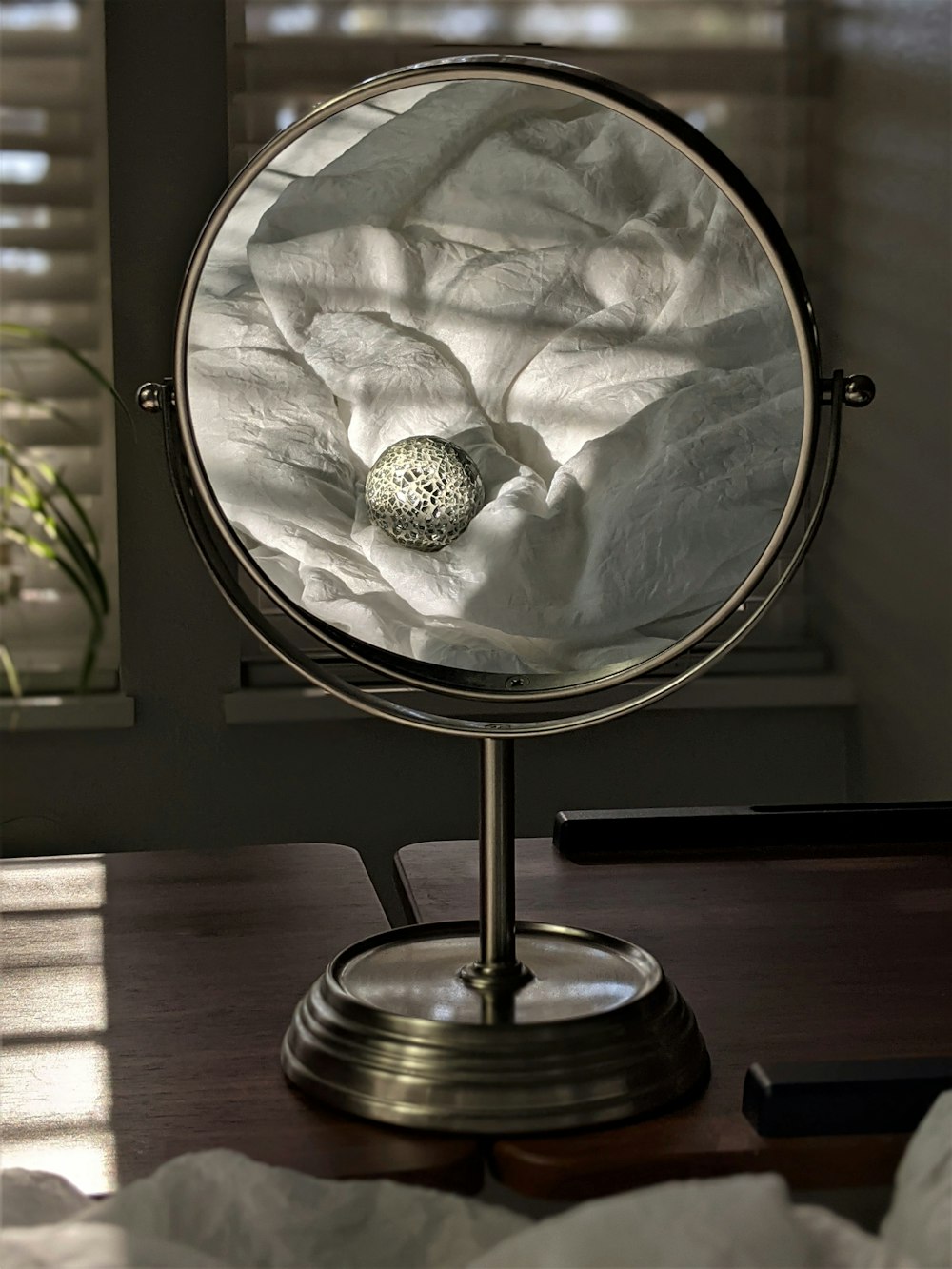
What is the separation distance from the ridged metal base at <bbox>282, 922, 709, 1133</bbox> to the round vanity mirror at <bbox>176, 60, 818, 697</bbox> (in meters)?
0.15

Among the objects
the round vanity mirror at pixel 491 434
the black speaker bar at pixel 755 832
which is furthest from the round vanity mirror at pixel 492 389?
the black speaker bar at pixel 755 832

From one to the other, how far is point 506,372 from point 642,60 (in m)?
1.63

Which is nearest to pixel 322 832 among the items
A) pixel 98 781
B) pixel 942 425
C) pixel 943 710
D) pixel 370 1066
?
pixel 98 781

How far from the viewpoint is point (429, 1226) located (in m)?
0.58

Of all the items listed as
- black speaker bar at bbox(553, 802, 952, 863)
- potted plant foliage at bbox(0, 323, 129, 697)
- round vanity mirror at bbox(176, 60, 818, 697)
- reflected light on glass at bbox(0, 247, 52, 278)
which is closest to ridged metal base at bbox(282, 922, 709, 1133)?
round vanity mirror at bbox(176, 60, 818, 697)

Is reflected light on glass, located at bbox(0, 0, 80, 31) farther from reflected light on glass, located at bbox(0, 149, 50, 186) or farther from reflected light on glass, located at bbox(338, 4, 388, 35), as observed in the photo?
reflected light on glass, located at bbox(338, 4, 388, 35)

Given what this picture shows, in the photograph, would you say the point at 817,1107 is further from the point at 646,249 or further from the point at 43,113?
the point at 43,113

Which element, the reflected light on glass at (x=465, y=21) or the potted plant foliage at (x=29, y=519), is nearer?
the potted plant foliage at (x=29, y=519)

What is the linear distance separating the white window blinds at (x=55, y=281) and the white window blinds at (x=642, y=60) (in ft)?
0.70

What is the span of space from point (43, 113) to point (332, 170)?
60.2 inches

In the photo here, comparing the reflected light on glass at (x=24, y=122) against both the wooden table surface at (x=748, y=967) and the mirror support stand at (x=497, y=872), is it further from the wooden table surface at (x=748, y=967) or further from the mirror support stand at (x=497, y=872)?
the mirror support stand at (x=497, y=872)

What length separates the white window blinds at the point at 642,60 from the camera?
2102 mm

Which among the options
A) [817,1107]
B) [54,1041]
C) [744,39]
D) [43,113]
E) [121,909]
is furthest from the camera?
[744,39]

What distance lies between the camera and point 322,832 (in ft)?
7.16
